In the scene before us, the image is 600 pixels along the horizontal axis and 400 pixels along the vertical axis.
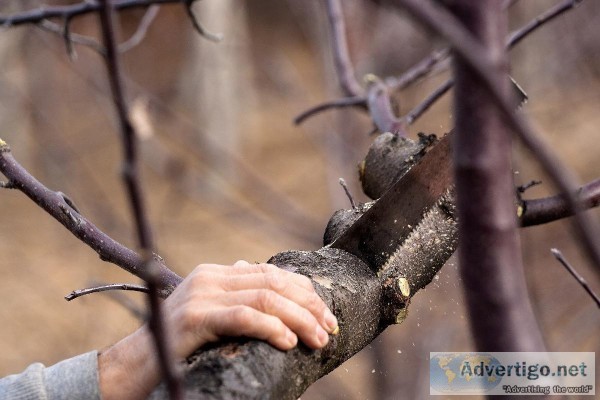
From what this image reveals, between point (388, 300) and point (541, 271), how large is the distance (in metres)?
3.06

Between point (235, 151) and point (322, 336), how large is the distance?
6400 millimetres

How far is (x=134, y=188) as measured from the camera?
381 millimetres

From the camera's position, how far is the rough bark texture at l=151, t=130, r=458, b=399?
2.15 feet

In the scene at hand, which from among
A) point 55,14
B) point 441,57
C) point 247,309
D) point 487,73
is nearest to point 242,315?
point 247,309

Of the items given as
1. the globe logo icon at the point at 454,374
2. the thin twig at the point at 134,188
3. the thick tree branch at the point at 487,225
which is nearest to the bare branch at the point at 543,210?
the globe logo icon at the point at 454,374

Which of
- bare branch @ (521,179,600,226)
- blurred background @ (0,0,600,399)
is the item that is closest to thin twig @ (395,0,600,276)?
bare branch @ (521,179,600,226)

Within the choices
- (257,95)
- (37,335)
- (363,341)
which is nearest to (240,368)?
(363,341)

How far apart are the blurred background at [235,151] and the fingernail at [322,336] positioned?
1.47 feet

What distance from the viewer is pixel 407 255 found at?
93 cm

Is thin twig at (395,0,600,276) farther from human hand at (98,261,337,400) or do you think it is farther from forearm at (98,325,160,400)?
forearm at (98,325,160,400)

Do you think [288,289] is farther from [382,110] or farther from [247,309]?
[382,110]

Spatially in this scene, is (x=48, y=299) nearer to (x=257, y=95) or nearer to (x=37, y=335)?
(x=37, y=335)

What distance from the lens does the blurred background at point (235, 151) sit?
2.53 metres

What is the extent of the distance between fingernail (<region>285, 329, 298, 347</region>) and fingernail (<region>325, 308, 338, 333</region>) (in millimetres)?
54
